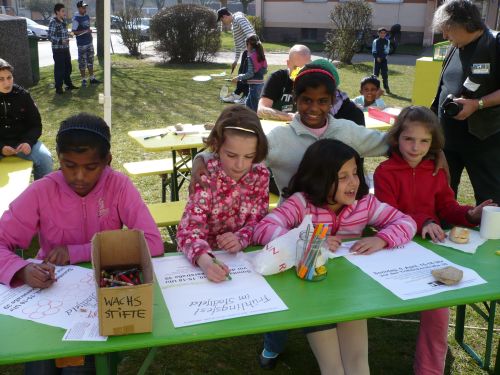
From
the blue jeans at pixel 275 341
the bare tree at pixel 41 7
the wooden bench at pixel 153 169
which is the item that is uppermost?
the bare tree at pixel 41 7

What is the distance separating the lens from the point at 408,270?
1.89 meters

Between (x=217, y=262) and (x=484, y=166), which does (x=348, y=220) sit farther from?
(x=484, y=166)

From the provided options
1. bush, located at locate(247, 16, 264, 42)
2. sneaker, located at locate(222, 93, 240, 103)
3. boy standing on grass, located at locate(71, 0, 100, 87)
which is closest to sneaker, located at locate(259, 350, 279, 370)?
sneaker, located at locate(222, 93, 240, 103)

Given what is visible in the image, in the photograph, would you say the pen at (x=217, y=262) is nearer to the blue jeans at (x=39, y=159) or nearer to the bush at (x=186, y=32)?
the blue jeans at (x=39, y=159)

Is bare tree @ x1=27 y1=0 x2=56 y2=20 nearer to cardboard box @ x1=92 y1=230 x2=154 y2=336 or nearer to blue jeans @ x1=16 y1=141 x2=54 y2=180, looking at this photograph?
blue jeans @ x1=16 y1=141 x2=54 y2=180

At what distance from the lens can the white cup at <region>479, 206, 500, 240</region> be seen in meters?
2.17

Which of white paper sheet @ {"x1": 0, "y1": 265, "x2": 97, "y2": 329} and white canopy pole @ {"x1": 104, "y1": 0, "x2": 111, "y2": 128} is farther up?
white canopy pole @ {"x1": 104, "y1": 0, "x2": 111, "y2": 128}

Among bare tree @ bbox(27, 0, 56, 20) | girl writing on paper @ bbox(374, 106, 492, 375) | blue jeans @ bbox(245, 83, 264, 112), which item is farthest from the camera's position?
bare tree @ bbox(27, 0, 56, 20)

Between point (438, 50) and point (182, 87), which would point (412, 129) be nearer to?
point (438, 50)

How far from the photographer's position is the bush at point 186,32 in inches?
564

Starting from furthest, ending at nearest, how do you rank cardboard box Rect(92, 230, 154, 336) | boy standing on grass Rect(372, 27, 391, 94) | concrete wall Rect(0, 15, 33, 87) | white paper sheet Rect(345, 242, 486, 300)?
boy standing on grass Rect(372, 27, 391, 94) → concrete wall Rect(0, 15, 33, 87) → white paper sheet Rect(345, 242, 486, 300) → cardboard box Rect(92, 230, 154, 336)

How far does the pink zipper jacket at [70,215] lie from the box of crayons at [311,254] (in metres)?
0.56

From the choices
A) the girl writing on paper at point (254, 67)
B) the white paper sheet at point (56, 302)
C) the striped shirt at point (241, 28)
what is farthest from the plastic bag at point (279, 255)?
the striped shirt at point (241, 28)

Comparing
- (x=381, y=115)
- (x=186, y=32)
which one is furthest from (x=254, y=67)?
(x=186, y=32)
